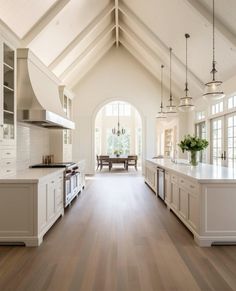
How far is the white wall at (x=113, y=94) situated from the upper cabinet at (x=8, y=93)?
256 inches

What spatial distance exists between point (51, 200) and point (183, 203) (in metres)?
2.05

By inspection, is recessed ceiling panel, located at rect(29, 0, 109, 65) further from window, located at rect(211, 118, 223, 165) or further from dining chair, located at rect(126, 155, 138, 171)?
dining chair, located at rect(126, 155, 138, 171)

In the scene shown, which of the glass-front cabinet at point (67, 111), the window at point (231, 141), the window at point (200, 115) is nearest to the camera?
the window at point (231, 141)

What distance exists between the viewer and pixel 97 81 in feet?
33.6

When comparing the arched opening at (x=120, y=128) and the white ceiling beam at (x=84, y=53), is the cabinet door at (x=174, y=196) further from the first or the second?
the arched opening at (x=120, y=128)

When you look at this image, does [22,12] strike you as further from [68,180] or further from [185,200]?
[185,200]

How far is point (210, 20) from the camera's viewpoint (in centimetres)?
471

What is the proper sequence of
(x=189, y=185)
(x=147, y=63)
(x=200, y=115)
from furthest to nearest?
(x=147, y=63) → (x=200, y=115) → (x=189, y=185)

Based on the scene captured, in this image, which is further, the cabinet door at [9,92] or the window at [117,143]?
the window at [117,143]

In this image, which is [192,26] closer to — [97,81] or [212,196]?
[212,196]

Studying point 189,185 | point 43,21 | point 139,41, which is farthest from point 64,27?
point 189,185

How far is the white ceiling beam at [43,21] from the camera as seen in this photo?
483cm

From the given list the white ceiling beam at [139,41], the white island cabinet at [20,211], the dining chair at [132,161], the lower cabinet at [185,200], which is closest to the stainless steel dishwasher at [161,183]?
the lower cabinet at [185,200]

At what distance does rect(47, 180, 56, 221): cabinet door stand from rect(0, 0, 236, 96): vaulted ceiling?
2.48m
